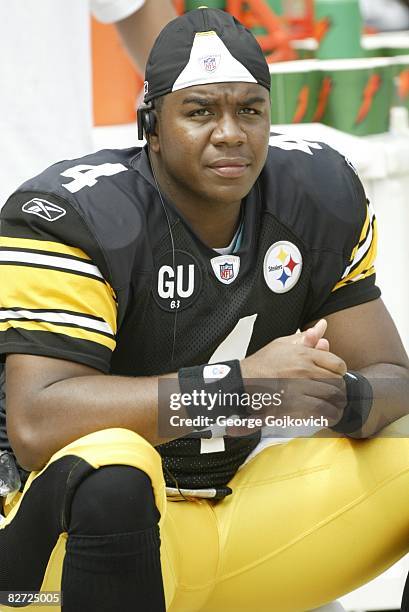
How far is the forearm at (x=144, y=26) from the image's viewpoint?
10.5ft

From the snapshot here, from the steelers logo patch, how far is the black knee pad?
0.56m

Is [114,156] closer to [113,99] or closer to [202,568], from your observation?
[202,568]

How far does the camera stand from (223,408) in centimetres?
223

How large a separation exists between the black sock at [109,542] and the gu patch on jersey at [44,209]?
1.55ft

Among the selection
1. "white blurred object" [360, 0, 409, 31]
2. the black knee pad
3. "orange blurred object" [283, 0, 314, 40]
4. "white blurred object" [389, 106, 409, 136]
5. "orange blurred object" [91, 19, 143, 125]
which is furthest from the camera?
"white blurred object" [360, 0, 409, 31]

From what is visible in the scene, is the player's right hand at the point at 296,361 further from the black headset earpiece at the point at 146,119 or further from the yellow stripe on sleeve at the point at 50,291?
the black headset earpiece at the point at 146,119

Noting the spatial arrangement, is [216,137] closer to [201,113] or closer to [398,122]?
[201,113]

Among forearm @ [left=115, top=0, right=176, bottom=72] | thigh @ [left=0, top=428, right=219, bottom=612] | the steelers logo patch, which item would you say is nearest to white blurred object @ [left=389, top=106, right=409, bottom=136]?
forearm @ [left=115, top=0, right=176, bottom=72]

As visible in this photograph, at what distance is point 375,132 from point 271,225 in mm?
1721

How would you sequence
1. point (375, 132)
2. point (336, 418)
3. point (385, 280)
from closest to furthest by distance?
point (336, 418), point (385, 280), point (375, 132)

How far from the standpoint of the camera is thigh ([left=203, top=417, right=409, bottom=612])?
2373 millimetres

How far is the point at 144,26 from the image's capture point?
3223 millimetres

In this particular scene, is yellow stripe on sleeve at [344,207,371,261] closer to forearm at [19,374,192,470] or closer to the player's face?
the player's face

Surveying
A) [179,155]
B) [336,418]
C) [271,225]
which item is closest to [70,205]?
[179,155]
